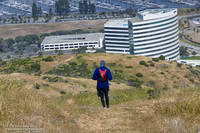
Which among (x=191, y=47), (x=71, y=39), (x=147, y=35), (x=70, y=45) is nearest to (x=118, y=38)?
(x=147, y=35)

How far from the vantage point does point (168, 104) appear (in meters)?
15.9

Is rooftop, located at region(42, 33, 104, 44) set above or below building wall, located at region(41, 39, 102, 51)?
above

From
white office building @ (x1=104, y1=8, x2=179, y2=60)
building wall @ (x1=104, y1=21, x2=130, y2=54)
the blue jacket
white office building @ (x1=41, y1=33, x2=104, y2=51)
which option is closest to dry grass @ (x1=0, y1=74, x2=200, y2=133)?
the blue jacket

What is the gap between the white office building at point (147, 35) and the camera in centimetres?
14212

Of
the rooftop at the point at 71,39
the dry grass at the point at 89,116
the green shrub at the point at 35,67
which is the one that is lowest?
the rooftop at the point at 71,39

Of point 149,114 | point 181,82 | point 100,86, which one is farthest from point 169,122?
point 181,82

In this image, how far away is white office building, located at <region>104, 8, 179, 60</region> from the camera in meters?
142

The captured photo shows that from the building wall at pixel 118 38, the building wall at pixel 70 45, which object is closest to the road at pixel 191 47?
the building wall at pixel 118 38

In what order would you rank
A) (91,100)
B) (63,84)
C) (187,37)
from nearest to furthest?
(91,100) → (63,84) → (187,37)

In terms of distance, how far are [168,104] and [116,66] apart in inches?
2234

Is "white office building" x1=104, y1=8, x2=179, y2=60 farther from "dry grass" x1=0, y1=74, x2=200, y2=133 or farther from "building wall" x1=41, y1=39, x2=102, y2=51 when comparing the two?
"dry grass" x1=0, y1=74, x2=200, y2=133

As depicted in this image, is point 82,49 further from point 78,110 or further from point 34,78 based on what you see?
point 78,110

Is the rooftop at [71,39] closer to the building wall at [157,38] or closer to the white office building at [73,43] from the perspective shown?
the white office building at [73,43]

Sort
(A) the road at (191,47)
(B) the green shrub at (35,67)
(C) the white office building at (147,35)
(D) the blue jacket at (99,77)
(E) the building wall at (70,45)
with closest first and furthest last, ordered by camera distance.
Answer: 1. (D) the blue jacket at (99,77)
2. (B) the green shrub at (35,67)
3. (C) the white office building at (147,35)
4. (A) the road at (191,47)
5. (E) the building wall at (70,45)
